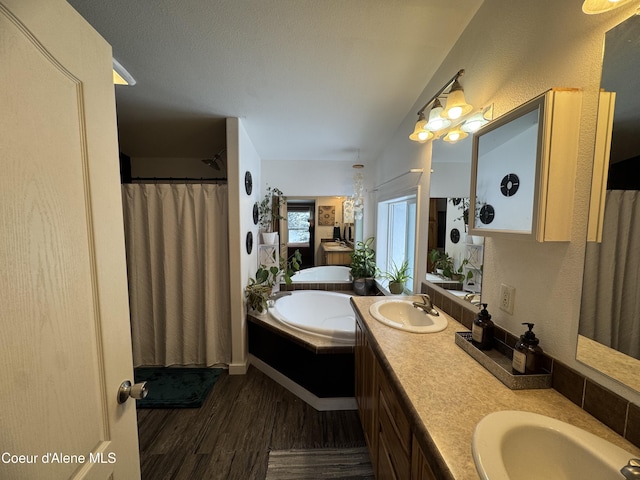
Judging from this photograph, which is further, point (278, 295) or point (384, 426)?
point (278, 295)

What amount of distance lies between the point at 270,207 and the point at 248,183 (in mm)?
812

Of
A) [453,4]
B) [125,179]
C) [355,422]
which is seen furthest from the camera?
[125,179]

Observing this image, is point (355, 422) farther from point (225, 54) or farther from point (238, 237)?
point (225, 54)

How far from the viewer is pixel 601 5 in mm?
634

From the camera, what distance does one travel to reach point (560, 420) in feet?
2.23

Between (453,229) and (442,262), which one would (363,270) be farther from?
(453,229)

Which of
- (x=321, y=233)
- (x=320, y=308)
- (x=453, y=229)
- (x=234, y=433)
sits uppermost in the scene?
(x=453, y=229)

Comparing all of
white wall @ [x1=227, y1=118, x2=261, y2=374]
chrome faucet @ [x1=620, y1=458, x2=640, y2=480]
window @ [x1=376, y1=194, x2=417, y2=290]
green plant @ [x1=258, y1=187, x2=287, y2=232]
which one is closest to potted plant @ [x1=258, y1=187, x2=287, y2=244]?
green plant @ [x1=258, y1=187, x2=287, y2=232]

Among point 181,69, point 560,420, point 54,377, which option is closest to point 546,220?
point 560,420

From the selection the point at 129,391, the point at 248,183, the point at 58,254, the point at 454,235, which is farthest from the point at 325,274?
the point at 58,254

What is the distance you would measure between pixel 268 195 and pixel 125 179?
1743 mm

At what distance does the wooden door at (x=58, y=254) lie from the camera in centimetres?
46

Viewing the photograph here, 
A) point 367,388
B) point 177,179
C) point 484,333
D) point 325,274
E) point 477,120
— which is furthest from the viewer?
point 325,274

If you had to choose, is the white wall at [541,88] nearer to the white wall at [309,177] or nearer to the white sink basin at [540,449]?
the white sink basin at [540,449]
